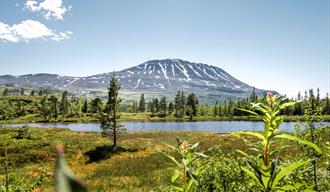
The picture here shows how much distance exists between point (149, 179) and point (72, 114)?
161987 millimetres

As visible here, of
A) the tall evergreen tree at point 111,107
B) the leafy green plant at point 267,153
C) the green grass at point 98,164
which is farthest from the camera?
the tall evergreen tree at point 111,107

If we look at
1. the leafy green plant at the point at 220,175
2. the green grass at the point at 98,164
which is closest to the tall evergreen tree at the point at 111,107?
the green grass at the point at 98,164

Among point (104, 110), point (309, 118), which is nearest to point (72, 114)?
point (104, 110)

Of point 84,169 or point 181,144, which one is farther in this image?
point 84,169

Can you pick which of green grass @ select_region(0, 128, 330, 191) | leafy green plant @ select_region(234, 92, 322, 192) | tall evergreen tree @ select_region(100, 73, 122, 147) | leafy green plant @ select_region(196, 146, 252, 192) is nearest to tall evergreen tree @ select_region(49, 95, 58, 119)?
green grass @ select_region(0, 128, 330, 191)

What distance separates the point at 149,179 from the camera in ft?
92.5

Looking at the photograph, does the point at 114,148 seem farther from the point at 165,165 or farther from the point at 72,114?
the point at 72,114

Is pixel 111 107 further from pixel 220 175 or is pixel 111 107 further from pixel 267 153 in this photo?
pixel 267 153

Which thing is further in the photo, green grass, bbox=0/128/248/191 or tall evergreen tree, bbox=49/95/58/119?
tall evergreen tree, bbox=49/95/58/119

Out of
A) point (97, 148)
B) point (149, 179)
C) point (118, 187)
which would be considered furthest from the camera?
point (97, 148)

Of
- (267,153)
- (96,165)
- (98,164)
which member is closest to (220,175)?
(267,153)

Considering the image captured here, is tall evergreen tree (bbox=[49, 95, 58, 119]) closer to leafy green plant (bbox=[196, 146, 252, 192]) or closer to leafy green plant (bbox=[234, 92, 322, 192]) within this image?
leafy green plant (bbox=[196, 146, 252, 192])

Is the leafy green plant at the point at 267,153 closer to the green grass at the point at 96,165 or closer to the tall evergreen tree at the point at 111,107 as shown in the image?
the green grass at the point at 96,165

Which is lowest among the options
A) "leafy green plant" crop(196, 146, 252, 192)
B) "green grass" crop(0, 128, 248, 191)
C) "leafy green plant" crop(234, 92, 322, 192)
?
"green grass" crop(0, 128, 248, 191)
